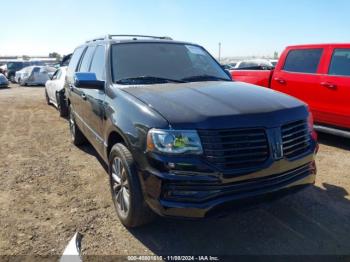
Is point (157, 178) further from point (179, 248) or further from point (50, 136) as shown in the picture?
point (50, 136)

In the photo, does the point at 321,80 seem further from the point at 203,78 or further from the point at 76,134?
the point at 76,134

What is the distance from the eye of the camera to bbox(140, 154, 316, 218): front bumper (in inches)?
114

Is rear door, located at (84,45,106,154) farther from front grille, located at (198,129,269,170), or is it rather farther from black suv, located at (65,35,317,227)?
front grille, located at (198,129,269,170)

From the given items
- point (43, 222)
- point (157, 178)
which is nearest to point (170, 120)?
→ point (157, 178)

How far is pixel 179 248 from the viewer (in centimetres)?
330

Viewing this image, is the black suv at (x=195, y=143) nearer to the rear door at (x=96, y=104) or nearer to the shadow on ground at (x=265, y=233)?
the rear door at (x=96, y=104)

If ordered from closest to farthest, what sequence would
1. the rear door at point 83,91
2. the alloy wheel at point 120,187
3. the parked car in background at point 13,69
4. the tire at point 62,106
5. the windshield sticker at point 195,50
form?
1. the alloy wheel at point 120,187
2. the windshield sticker at point 195,50
3. the rear door at point 83,91
4. the tire at point 62,106
5. the parked car in background at point 13,69

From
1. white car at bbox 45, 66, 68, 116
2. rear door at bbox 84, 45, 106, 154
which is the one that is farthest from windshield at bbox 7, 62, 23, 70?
rear door at bbox 84, 45, 106, 154

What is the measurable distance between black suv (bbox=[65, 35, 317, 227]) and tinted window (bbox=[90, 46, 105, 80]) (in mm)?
219

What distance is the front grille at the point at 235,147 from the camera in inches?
114

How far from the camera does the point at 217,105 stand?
10.5 feet

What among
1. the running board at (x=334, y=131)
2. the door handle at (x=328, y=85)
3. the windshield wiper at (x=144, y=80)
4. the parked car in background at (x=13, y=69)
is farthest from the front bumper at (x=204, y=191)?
the parked car in background at (x=13, y=69)

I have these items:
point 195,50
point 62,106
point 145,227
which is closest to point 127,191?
point 145,227

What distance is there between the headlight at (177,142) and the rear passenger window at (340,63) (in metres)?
4.40
